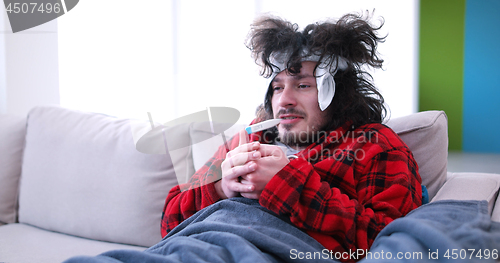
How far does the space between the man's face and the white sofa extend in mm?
176

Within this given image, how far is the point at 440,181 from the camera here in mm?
1085

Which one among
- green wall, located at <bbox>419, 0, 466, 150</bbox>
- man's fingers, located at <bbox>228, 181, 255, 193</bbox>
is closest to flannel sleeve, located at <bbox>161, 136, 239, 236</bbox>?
man's fingers, located at <bbox>228, 181, 255, 193</bbox>

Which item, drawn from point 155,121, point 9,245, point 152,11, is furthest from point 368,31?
point 152,11

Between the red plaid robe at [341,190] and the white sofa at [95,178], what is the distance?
17 cm

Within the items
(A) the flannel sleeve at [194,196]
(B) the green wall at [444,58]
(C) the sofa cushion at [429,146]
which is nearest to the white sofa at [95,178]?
(C) the sofa cushion at [429,146]

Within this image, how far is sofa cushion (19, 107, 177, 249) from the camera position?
1.21 m

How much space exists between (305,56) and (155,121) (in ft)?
1.58

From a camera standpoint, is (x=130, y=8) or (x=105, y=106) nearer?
(x=105, y=106)

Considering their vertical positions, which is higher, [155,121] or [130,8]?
[130,8]

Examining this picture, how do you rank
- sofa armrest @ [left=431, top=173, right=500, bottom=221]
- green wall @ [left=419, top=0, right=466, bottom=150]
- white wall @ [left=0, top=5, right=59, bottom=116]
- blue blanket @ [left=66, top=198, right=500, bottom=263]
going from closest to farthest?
blue blanket @ [left=66, top=198, right=500, bottom=263] → sofa armrest @ [left=431, top=173, right=500, bottom=221] → white wall @ [left=0, top=5, right=59, bottom=116] → green wall @ [left=419, top=0, right=466, bottom=150]

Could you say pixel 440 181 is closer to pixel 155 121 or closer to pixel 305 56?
pixel 305 56

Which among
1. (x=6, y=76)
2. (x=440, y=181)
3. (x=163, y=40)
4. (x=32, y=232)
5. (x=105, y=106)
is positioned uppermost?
(x=163, y=40)

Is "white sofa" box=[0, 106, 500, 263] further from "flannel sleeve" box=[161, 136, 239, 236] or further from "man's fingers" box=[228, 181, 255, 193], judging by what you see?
"man's fingers" box=[228, 181, 255, 193]

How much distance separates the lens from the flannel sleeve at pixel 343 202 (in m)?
0.79
